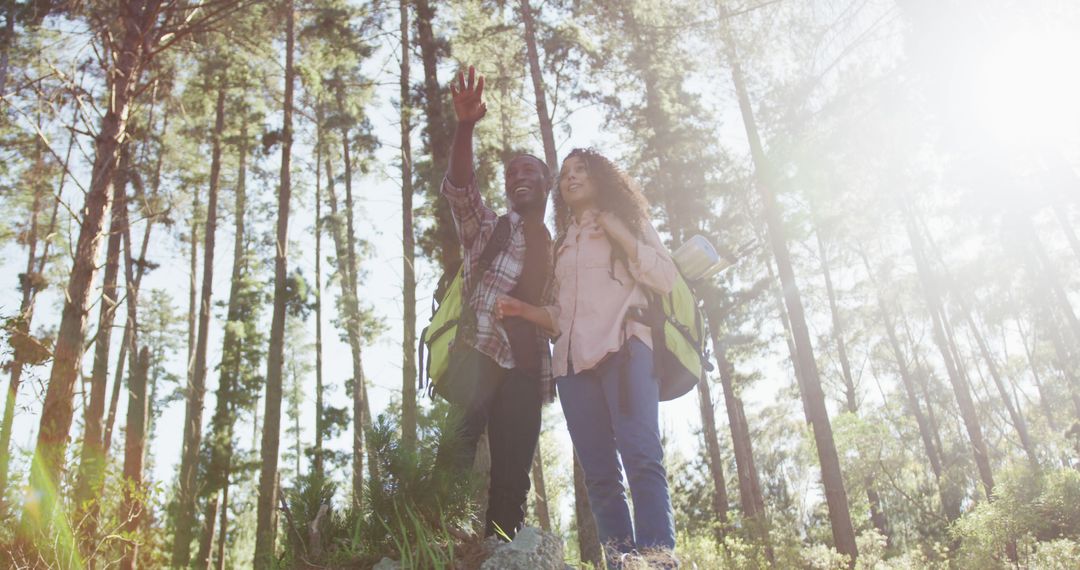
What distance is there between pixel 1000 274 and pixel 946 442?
1551 cm

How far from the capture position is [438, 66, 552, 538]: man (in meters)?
2.36

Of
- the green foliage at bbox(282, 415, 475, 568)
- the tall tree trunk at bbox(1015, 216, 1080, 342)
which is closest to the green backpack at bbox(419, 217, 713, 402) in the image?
the green foliage at bbox(282, 415, 475, 568)

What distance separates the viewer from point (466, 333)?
8.32ft

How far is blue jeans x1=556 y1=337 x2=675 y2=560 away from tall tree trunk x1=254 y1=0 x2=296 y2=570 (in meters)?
7.93

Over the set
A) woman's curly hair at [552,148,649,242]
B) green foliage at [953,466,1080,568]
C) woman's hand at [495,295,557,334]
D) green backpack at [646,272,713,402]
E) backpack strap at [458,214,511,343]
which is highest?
woman's curly hair at [552,148,649,242]

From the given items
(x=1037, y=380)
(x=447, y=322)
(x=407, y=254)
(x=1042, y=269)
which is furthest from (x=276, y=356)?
(x=1037, y=380)

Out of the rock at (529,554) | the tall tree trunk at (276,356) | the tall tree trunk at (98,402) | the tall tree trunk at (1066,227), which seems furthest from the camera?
the tall tree trunk at (1066,227)

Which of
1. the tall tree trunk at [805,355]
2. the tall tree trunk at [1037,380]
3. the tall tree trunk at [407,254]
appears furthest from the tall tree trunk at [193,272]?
the tall tree trunk at [1037,380]

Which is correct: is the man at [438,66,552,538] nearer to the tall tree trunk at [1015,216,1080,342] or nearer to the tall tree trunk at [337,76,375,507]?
the tall tree trunk at [1015,216,1080,342]

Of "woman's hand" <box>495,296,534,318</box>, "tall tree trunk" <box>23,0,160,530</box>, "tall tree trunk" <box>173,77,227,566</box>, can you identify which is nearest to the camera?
"woman's hand" <box>495,296,534,318</box>

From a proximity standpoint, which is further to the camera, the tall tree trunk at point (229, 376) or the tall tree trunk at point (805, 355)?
the tall tree trunk at point (229, 376)

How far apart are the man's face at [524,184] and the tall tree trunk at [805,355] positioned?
21.1 ft

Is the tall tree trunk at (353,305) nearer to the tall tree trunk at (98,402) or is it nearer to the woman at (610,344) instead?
the tall tree trunk at (98,402)

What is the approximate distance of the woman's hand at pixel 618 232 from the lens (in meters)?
2.65
